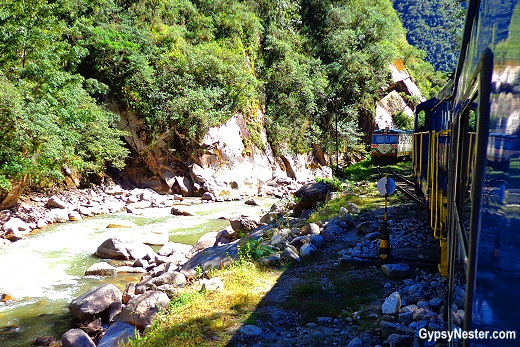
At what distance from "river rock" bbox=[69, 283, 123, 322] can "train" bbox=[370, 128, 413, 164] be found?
17.5 meters

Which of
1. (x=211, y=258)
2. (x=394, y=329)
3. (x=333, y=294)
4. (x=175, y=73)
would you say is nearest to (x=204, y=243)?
(x=211, y=258)

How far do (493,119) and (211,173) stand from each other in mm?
22115

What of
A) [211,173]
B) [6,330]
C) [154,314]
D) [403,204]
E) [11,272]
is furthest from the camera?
[211,173]

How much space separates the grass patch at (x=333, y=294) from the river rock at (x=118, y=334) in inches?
92.1

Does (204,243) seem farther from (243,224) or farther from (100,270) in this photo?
(100,270)

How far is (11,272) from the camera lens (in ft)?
32.3

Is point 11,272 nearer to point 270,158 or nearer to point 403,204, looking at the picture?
point 403,204

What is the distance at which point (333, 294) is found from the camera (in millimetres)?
5992

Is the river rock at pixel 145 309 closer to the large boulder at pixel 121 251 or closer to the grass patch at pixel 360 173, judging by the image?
the large boulder at pixel 121 251

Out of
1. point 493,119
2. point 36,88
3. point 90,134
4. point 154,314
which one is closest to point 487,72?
point 493,119

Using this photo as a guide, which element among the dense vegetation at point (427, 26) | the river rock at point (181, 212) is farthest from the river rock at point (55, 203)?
the dense vegetation at point (427, 26)

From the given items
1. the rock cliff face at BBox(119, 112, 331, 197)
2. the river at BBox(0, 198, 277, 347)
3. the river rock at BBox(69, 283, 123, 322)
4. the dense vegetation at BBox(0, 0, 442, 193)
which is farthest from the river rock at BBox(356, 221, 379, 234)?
the rock cliff face at BBox(119, 112, 331, 197)

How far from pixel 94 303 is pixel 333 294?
172 inches

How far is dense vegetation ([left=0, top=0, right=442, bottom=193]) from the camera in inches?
569
